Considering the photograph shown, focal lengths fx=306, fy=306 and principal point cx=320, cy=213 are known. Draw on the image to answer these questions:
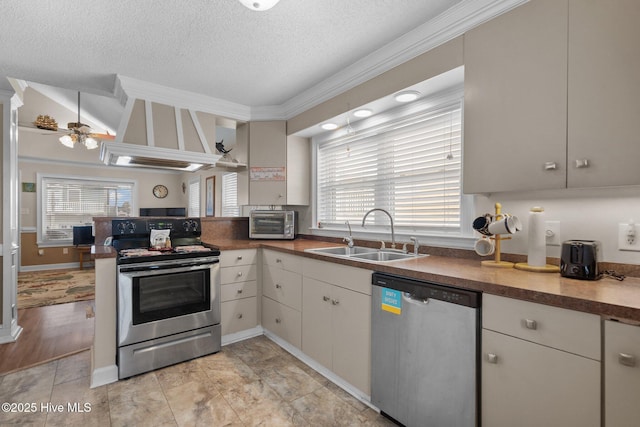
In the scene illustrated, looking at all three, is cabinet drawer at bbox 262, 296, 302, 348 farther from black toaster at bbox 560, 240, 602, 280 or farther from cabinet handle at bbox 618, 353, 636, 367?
cabinet handle at bbox 618, 353, 636, 367

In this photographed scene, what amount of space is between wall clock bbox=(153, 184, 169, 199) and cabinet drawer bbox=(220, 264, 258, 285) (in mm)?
6074

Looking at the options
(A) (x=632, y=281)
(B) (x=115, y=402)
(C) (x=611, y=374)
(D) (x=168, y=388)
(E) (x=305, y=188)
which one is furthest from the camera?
(E) (x=305, y=188)

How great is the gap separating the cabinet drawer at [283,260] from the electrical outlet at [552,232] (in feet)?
5.25

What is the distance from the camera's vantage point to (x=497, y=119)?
5.27ft

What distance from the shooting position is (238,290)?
112 inches

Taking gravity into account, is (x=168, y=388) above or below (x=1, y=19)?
below

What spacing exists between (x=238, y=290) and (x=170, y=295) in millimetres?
591

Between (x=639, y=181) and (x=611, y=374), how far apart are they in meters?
0.73

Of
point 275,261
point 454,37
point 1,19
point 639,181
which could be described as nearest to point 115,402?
point 275,261

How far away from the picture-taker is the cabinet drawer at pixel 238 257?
2.74 m

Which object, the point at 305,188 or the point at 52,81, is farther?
the point at 305,188

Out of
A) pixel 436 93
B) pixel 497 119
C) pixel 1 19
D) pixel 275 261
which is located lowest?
pixel 275 261

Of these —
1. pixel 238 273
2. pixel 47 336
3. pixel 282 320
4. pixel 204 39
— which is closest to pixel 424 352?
pixel 282 320

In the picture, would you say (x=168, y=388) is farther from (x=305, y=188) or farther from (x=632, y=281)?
(x=632, y=281)
